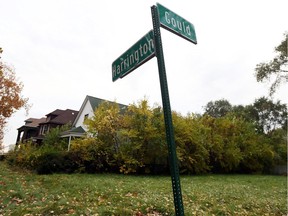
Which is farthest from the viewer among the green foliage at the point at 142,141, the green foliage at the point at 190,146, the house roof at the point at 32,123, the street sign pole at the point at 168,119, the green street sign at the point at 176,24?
the house roof at the point at 32,123

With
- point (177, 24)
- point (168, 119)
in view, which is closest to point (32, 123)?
point (177, 24)

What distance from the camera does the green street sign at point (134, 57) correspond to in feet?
7.66

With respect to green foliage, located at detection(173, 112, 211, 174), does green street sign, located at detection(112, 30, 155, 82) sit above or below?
below

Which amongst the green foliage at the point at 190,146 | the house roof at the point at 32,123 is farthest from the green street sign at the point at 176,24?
the house roof at the point at 32,123

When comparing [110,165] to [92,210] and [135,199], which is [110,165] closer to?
[135,199]

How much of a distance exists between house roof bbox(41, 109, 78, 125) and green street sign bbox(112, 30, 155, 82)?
3393cm

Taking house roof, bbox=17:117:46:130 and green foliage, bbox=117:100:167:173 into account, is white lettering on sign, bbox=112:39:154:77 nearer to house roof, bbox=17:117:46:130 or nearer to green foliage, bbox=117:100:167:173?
green foliage, bbox=117:100:167:173

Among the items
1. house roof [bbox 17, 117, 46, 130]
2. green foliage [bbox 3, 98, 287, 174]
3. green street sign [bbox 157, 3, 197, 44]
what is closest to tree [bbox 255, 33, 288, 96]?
green foliage [bbox 3, 98, 287, 174]

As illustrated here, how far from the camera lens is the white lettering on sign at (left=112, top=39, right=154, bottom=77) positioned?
234cm

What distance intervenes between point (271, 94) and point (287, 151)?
7.33 metres

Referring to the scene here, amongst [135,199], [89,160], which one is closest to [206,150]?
[89,160]

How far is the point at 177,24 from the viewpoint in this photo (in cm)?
247

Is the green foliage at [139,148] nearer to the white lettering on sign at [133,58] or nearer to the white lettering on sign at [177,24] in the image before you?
the white lettering on sign at [133,58]

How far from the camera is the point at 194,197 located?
6.91m
